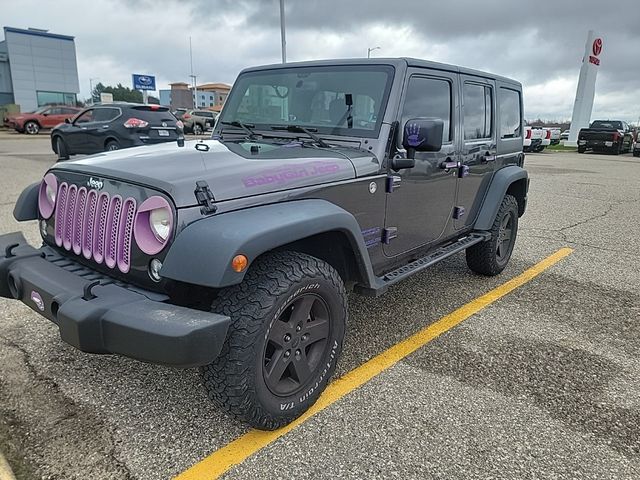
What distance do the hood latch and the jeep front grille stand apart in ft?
1.04

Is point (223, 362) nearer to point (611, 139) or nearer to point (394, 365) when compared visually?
point (394, 365)

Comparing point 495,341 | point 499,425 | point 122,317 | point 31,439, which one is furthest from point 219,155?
point 495,341

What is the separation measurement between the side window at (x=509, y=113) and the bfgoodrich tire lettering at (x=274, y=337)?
3.01m

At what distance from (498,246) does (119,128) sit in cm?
1030

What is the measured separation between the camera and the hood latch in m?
2.20

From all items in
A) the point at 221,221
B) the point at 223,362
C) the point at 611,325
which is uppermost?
the point at 221,221

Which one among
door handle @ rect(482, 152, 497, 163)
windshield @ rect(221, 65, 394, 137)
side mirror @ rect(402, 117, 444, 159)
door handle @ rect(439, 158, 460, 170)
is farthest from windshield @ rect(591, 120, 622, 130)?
side mirror @ rect(402, 117, 444, 159)

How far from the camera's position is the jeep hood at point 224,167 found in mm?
2270

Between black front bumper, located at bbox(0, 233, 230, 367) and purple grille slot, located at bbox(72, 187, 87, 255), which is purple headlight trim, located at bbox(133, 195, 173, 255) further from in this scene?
purple grille slot, located at bbox(72, 187, 87, 255)

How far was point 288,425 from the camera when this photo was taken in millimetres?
2504

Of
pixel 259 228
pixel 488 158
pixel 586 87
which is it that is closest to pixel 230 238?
pixel 259 228

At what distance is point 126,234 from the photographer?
7.57ft

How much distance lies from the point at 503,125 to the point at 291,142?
2501 mm

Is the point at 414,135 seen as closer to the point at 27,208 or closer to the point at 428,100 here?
the point at 428,100
